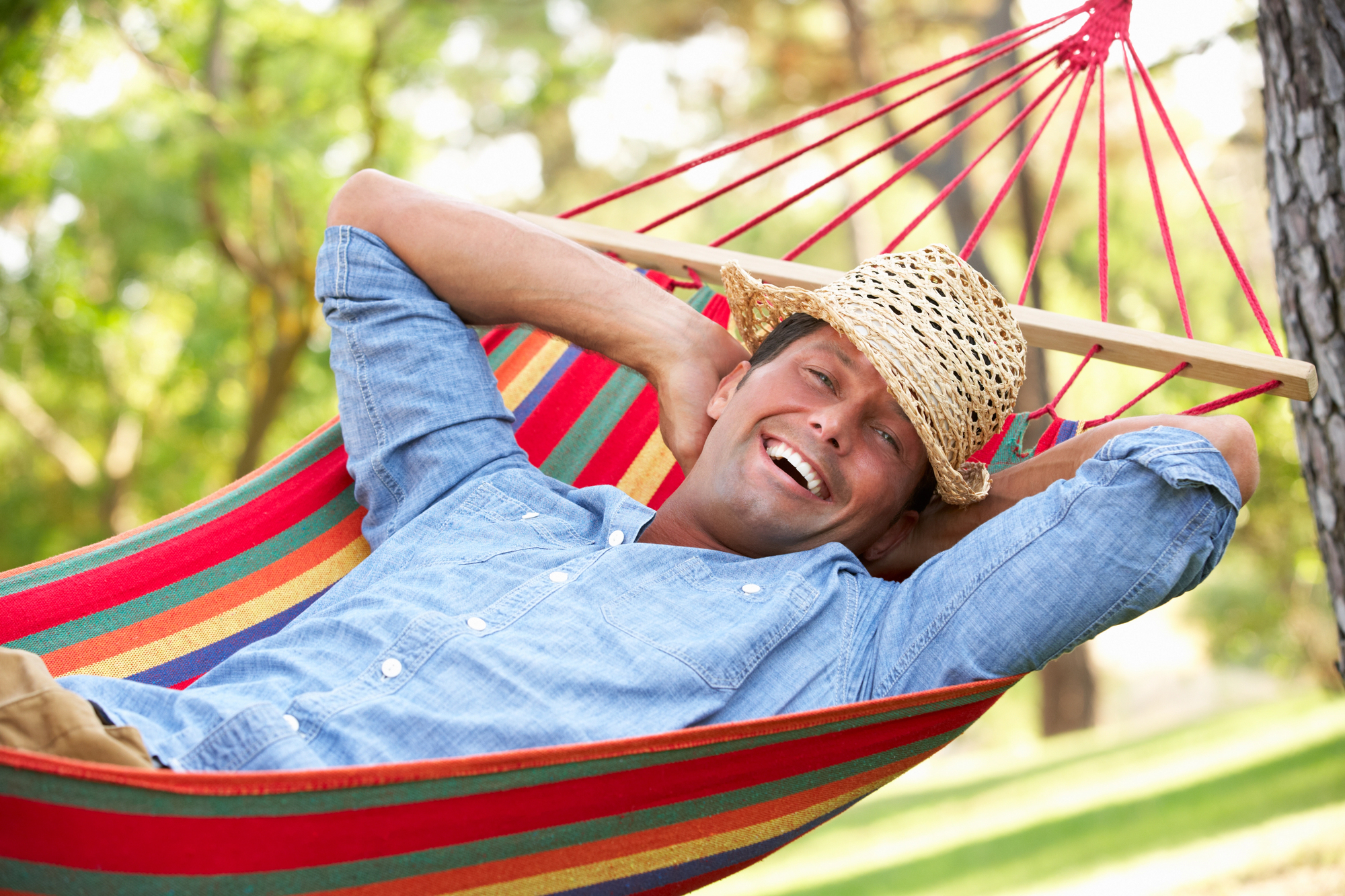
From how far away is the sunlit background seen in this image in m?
5.65

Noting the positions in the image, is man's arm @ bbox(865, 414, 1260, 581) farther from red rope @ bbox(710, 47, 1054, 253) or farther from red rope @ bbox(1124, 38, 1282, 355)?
red rope @ bbox(710, 47, 1054, 253)

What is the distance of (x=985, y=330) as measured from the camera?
1.82 metres

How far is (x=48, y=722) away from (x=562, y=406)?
1.34 metres

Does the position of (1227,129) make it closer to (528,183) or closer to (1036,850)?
(1036,850)

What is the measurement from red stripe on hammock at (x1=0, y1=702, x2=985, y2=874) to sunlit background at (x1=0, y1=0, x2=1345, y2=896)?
2.87 meters

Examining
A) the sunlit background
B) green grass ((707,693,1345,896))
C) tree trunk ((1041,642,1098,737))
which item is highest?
the sunlit background

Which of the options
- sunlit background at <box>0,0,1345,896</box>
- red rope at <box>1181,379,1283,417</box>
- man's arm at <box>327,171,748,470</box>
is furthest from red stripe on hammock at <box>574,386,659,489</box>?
sunlit background at <box>0,0,1345,896</box>

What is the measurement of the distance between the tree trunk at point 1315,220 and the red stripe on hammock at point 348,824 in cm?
124

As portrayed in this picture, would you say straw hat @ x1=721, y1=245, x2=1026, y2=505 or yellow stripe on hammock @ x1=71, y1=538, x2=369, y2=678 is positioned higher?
straw hat @ x1=721, y1=245, x2=1026, y2=505

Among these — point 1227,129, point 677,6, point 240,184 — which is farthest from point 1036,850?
point 677,6

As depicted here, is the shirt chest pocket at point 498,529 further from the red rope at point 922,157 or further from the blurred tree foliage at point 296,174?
the blurred tree foliage at point 296,174

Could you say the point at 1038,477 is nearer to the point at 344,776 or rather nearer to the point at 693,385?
the point at 693,385

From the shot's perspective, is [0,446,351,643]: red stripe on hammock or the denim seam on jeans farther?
the denim seam on jeans

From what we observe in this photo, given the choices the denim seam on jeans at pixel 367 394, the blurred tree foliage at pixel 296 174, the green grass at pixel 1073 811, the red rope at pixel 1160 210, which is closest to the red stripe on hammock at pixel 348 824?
the denim seam on jeans at pixel 367 394
